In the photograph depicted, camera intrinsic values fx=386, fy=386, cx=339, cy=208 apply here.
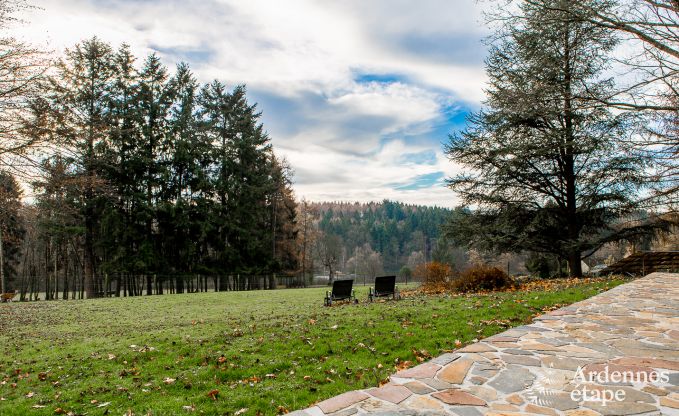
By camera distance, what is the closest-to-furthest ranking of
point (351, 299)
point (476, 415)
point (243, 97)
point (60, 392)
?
point (476, 415), point (60, 392), point (351, 299), point (243, 97)

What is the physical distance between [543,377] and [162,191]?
29.9 meters

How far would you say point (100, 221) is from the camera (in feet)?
84.9

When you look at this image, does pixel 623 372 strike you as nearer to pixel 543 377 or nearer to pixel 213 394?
pixel 543 377

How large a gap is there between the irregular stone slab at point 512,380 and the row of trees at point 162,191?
22369mm

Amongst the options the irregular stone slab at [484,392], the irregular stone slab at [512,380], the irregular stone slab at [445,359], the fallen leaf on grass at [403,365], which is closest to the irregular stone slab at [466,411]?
the irregular stone slab at [484,392]

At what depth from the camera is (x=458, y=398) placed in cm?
294

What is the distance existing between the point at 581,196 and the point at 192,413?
15.2 m

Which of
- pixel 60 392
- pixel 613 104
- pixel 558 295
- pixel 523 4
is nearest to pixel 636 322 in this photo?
pixel 558 295

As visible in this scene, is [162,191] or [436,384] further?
[162,191]

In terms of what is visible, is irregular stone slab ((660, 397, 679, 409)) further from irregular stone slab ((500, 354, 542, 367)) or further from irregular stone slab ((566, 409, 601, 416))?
irregular stone slab ((500, 354, 542, 367))

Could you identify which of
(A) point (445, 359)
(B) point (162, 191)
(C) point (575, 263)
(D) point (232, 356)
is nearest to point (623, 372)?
(A) point (445, 359)

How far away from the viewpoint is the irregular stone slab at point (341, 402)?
2871 mm

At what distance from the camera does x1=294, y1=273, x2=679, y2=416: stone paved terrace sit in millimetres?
2789

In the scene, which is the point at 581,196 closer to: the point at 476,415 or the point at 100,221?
the point at 476,415
